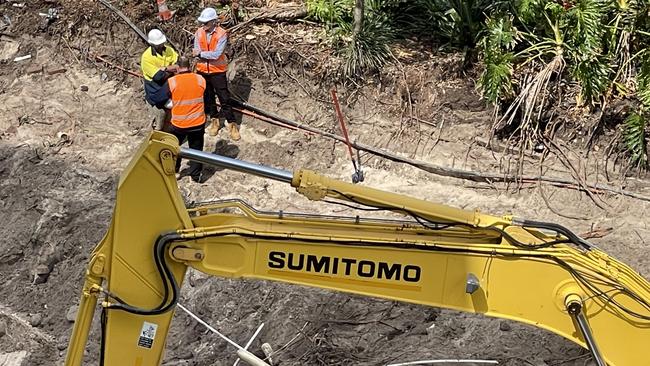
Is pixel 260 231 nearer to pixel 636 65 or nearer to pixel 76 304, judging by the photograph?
pixel 76 304

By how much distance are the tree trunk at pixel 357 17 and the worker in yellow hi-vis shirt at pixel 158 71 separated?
262 centimetres

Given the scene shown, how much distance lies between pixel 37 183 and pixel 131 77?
2757 mm

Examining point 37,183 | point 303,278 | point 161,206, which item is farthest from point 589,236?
point 37,183

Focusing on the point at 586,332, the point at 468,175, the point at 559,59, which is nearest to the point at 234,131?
the point at 468,175

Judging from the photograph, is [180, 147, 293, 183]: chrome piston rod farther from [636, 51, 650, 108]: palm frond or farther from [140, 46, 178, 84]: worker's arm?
[636, 51, 650, 108]: palm frond

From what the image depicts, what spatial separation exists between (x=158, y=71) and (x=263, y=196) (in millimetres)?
2245

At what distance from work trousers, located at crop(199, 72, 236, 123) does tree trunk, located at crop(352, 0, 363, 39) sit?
2013 mm

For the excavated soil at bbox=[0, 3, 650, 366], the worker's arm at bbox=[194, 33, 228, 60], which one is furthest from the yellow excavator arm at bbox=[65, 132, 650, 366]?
the worker's arm at bbox=[194, 33, 228, 60]

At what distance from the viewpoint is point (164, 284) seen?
563 centimetres

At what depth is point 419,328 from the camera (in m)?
8.66

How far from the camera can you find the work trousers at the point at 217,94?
39.4ft

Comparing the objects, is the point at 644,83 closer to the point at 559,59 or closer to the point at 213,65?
the point at 559,59

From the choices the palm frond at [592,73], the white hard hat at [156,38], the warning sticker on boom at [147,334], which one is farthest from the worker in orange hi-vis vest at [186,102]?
the warning sticker on boom at [147,334]

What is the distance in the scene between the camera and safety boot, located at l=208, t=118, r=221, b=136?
12461mm
